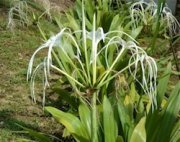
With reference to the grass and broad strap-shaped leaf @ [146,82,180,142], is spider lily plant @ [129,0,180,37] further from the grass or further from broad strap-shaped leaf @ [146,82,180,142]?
the grass

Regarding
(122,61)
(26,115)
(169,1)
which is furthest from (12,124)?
(169,1)

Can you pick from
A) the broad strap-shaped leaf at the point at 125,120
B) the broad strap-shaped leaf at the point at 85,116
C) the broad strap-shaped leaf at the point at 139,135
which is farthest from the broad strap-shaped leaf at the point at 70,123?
the broad strap-shaped leaf at the point at 139,135

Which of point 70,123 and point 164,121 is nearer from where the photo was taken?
point 164,121

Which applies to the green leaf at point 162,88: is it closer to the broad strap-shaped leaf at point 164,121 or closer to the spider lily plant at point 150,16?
the broad strap-shaped leaf at point 164,121

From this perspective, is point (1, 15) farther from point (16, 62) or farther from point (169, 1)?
point (169, 1)

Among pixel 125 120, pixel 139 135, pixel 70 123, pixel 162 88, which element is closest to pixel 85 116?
pixel 70 123

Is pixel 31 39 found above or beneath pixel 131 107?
beneath

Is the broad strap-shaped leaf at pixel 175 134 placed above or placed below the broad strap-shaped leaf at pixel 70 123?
below

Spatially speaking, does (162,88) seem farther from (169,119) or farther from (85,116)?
(85,116)
